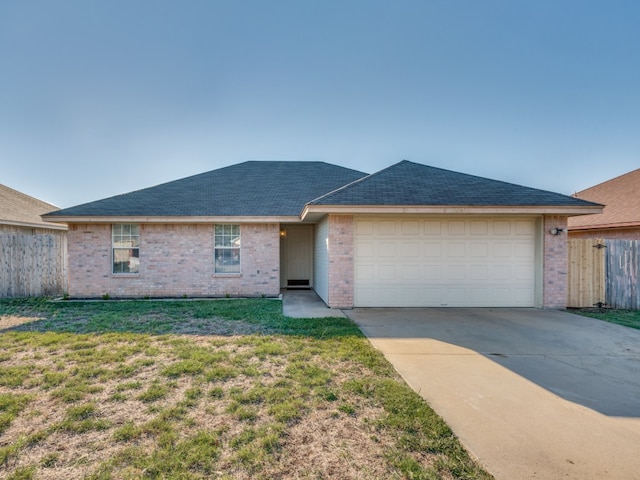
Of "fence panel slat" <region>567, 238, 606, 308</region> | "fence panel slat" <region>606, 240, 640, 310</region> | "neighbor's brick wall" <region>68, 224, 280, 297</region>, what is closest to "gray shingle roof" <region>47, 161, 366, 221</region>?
"neighbor's brick wall" <region>68, 224, 280, 297</region>

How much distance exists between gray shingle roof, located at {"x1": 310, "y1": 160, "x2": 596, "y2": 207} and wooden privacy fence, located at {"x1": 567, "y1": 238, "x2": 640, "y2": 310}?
185 centimetres

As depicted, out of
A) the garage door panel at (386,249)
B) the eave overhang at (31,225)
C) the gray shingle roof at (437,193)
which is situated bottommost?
the garage door panel at (386,249)

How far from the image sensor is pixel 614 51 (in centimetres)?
1096

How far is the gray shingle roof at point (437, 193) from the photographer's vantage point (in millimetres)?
8070

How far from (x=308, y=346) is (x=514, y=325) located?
15.7ft

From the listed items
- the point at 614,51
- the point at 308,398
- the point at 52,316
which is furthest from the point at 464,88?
the point at 52,316

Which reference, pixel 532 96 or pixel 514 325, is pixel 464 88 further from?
pixel 514 325

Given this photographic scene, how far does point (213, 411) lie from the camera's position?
10.4 ft

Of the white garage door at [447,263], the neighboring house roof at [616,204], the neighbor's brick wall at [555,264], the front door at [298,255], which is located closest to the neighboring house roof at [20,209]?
the front door at [298,255]

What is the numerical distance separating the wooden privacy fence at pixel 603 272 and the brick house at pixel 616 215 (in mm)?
2660

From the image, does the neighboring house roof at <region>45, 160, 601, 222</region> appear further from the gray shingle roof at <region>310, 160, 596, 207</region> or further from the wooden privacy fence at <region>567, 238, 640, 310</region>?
the wooden privacy fence at <region>567, 238, 640, 310</region>

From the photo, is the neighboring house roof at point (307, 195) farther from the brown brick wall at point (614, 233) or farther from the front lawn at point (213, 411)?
the brown brick wall at point (614, 233)

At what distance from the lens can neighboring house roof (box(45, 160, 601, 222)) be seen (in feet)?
26.6

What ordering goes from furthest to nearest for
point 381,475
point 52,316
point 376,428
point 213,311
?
point 213,311 < point 52,316 < point 376,428 < point 381,475
